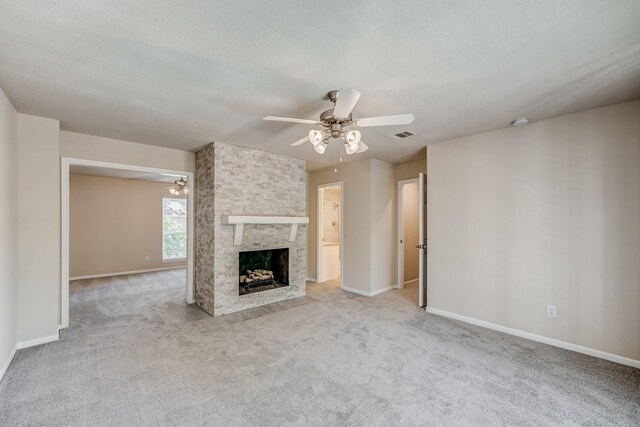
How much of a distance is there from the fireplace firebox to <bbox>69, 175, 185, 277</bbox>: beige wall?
424cm

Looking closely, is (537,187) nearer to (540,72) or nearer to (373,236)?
(540,72)

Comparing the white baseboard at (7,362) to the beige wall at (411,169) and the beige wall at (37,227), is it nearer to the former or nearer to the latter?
the beige wall at (37,227)

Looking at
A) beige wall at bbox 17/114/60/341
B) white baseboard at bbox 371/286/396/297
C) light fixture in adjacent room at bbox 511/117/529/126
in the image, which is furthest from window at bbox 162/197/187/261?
light fixture in adjacent room at bbox 511/117/529/126

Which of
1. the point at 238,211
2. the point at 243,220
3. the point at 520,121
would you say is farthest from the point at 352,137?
the point at 238,211

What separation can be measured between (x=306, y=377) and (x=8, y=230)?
315cm

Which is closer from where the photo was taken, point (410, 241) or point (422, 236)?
point (422, 236)

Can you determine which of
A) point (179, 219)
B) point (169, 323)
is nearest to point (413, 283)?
point (169, 323)

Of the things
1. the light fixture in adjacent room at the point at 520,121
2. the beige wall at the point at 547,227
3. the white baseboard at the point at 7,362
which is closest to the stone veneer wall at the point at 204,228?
the white baseboard at the point at 7,362

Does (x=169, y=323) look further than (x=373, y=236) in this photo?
No

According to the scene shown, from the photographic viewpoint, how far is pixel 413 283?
5.97 meters

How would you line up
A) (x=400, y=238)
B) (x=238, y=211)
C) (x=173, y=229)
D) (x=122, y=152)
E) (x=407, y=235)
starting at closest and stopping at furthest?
(x=122, y=152) < (x=238, y=211) < (x=400, y=238) < (x=407, y=235) < (x=173, y=229)

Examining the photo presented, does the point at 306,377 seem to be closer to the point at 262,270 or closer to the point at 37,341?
the point at 262,270

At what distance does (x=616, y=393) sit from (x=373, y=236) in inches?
131

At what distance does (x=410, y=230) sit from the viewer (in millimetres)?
6090
